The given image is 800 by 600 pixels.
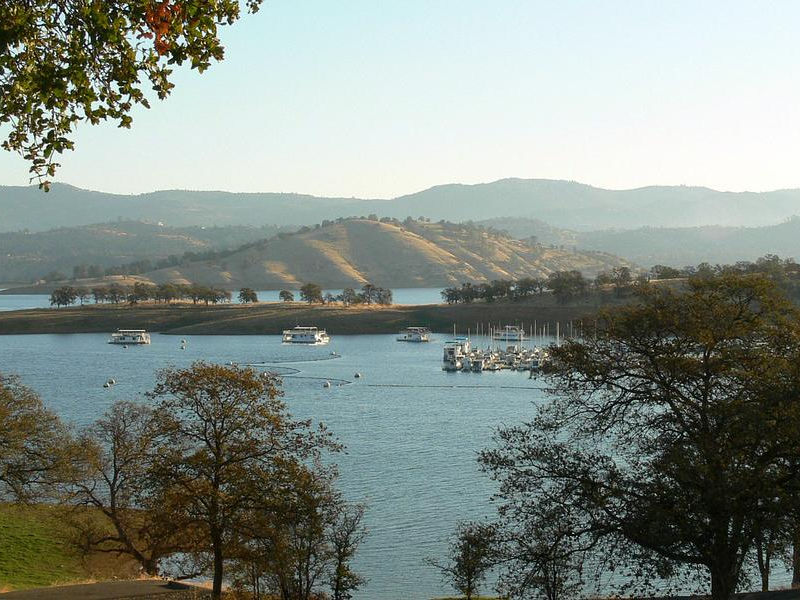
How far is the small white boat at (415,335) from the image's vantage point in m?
141

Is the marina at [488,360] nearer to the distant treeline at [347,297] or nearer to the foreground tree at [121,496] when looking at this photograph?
the distant treeline at [347,297]

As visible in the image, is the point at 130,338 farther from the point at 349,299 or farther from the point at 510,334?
the point at 510,334

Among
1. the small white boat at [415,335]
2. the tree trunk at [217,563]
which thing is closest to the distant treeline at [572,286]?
the small white boat at [415,335]

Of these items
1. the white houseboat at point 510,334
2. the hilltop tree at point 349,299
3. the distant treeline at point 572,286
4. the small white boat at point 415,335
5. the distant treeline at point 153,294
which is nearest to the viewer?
the white houseboat at point 510,334

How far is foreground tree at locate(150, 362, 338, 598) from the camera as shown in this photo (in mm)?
24203

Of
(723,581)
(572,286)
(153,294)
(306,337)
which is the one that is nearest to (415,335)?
(306,337)

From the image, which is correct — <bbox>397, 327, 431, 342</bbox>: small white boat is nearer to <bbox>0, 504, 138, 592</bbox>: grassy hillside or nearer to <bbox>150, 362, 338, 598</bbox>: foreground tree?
<bbox>0, 504, 138, 592</bbox>: grassy hillside

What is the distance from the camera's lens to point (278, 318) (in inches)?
6196

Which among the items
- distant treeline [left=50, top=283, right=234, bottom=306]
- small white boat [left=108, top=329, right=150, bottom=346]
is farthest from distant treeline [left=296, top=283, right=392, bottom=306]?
small white boat [left=108, top=329, right=150, bottom=346]

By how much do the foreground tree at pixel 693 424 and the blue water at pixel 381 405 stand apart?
13.8m

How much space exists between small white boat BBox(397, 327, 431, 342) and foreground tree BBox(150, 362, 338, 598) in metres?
115

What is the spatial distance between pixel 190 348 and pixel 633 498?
376 ft

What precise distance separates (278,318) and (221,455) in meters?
133

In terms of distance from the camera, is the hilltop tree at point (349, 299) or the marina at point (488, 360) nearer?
the marina at point (488, 360)
